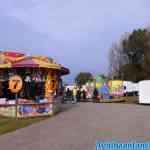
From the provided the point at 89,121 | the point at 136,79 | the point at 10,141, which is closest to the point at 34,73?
the point at 89,121

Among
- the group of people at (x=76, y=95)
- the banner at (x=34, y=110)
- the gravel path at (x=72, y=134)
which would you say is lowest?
the gravel path at (x=72, y=134)

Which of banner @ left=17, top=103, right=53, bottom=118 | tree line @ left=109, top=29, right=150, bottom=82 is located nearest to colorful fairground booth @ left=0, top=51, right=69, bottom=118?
banner @ left=17, top=103, right=53, bottom=118

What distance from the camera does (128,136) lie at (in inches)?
623

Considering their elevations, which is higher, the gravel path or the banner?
the banner

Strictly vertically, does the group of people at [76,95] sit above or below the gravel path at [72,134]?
above

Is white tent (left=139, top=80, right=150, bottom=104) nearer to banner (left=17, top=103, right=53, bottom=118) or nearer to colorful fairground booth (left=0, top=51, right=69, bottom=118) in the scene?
colorful fairground booth (left=0, top=51, right=69, bottom=118)

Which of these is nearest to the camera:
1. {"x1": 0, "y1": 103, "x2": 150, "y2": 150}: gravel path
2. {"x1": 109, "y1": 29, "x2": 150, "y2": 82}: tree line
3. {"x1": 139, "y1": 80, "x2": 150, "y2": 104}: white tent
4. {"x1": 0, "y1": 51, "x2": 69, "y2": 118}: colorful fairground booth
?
{"x1": 0, "y1": 103, "x2": 150, "y2": 150}: gravel path

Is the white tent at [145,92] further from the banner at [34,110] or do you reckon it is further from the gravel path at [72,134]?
the gravel path at [72,134]

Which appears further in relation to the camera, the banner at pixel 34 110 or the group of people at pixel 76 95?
the group of people at pixel 76 95

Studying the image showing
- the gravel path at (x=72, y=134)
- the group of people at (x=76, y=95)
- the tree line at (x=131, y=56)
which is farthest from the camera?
the tree line at (x=131, y=56)

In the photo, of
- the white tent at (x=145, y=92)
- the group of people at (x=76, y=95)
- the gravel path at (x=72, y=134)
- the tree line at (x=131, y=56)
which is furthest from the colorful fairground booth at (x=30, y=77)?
the tree line at (x=131, y=56)

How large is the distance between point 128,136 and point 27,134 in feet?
12.9

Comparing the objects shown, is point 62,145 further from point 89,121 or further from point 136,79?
point 136,79

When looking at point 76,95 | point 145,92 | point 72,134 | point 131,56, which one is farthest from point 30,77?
point 131,56
